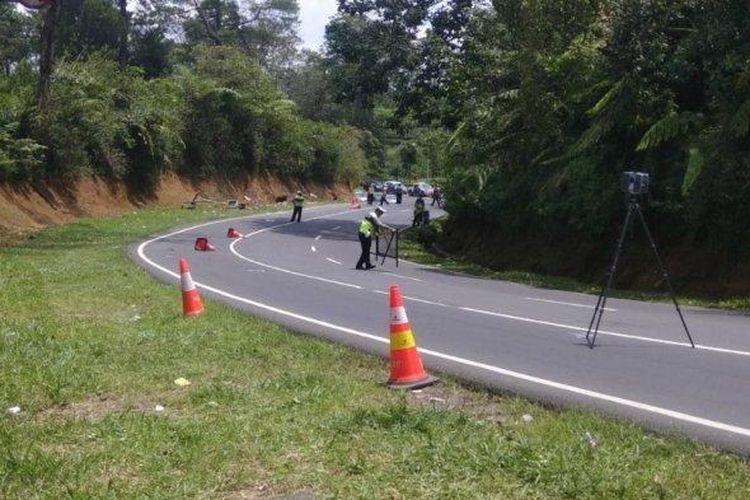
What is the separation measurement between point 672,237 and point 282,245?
45.7ft

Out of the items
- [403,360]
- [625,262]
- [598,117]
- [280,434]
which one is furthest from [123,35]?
[280,434]

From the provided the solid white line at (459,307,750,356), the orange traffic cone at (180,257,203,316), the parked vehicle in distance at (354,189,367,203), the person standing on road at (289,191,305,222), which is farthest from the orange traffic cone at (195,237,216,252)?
the parked vehicle in distance at (354,189,367,203)

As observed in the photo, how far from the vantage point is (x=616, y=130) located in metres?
22.7

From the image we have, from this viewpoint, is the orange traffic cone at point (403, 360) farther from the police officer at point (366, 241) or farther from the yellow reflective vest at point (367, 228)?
the yellow reflective vest at point (367, 228)

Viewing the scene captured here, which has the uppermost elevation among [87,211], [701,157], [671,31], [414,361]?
[671,31]

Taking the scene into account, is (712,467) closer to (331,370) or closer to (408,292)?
(331,370)

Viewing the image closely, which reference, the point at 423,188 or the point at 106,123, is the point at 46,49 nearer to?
the point at 106,123

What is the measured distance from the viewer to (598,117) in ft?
74.2

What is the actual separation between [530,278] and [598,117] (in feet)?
14.1

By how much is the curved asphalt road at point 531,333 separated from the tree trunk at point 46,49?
10.2m

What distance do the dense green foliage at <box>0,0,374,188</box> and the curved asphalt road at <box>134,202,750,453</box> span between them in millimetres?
17187

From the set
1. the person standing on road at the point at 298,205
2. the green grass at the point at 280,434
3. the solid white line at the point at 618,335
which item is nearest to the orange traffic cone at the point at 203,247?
the solid white line at the point at 618,335

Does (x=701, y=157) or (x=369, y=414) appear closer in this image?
(x=369, y=414)

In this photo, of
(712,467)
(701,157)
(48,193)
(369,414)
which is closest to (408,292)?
(701,157)
